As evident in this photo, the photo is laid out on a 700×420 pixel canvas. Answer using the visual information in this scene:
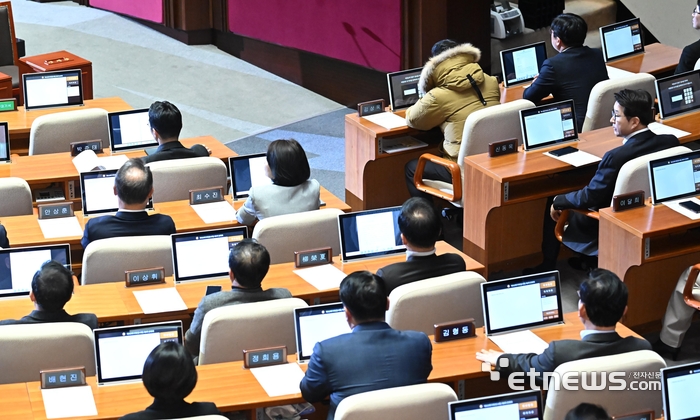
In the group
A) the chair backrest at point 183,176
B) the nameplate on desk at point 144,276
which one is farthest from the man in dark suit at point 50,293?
the chair backrest at point 183,176

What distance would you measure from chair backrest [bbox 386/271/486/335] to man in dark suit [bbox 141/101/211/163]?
7.83 ft

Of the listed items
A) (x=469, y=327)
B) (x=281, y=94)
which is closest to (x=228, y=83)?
(x=281, y=94)

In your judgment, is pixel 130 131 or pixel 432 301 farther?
pixel 130 131

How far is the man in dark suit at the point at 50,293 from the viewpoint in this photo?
4.33m

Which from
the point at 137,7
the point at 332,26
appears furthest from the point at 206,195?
the point at 137,7

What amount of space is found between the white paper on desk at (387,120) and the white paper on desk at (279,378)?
10.5ft

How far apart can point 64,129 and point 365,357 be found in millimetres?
3860

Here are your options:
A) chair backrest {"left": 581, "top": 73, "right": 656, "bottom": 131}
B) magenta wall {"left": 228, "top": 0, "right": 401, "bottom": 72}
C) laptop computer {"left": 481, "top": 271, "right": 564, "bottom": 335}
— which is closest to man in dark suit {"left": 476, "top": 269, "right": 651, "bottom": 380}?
laptop computer {"left": 481, "top": 271, "right": 564, "bottom": 335}

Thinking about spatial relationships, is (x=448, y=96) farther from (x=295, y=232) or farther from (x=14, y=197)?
(x=14, y=197)

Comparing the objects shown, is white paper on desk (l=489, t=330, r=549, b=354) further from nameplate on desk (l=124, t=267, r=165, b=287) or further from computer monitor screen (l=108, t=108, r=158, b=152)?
computer monitor screen (l=108, t=108, r=158, b=152)

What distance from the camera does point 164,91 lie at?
10.1 meters

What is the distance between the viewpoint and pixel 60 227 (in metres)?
5.84

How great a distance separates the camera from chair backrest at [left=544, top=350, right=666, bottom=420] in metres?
3.92

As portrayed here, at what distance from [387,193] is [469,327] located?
3108mm
